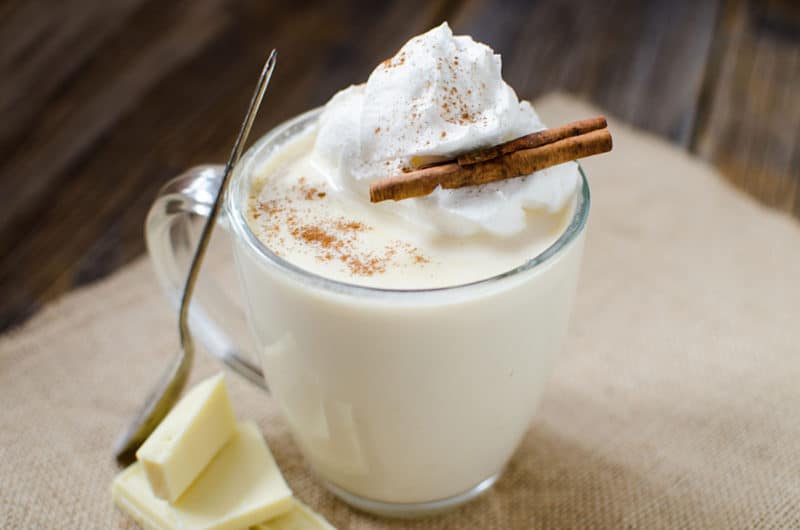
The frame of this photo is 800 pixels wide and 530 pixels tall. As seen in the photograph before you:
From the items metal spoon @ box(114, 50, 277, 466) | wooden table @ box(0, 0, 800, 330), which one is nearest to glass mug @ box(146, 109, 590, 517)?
metal spoon @ box(114, 50, 277, 466)

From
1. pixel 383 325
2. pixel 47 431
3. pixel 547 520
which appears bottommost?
pixel 547 520

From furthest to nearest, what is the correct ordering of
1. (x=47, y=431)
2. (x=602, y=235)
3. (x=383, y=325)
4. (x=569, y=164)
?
1. (x=602, y=235)
2. (x=47, y=431)
3. (x=569, y=164)
4. (x=383, y=325)

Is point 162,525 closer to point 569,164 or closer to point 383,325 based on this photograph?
point 383,325

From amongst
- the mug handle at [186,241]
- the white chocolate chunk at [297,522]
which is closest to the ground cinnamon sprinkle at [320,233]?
the mug handle at [186,241]

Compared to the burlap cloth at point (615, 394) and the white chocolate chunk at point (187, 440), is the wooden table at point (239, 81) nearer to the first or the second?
the burlap cloth at point (615, 394)

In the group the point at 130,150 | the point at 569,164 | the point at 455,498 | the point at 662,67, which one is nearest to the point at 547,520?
the point at 455,498

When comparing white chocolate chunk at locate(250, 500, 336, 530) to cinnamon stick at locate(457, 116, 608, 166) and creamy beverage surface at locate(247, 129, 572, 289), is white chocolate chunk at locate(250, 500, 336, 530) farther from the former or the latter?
cinnamon stick at locate(457, 116, 608, 166)
